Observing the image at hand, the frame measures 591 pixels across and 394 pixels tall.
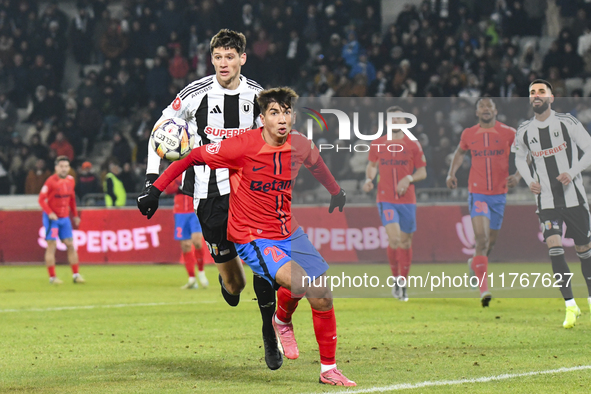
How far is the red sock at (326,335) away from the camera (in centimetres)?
542

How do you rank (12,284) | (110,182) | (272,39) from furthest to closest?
(272,39)
(110,182)
(12,284)

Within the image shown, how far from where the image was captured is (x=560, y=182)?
8.23 m

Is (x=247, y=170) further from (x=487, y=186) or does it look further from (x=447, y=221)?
(x=447, y=221)

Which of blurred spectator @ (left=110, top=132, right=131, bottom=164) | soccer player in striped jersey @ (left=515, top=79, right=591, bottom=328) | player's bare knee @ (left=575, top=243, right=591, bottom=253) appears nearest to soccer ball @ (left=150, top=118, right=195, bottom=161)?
soccer player in striped jersey @ (left=515, top=79, right=591, bottom=328)

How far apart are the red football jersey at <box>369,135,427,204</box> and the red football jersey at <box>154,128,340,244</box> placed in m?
5.71

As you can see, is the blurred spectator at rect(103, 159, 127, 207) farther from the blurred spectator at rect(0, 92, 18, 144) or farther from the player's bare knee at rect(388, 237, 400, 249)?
the player's bare knee at rect(388, 237, 400, 249)

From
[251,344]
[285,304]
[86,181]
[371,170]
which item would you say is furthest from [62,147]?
[285,304]

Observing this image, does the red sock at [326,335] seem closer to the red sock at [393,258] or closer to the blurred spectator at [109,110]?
the red sock at [393,258]

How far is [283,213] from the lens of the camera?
226 inches

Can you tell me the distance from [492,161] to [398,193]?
1.47 metres

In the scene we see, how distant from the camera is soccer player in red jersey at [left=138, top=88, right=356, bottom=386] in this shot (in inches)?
214

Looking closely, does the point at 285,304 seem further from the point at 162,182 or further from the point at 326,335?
the point at 162,182

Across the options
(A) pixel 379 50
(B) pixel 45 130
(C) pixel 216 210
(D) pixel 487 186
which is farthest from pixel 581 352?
(B) pixel 45 130

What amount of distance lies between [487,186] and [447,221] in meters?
5.64
